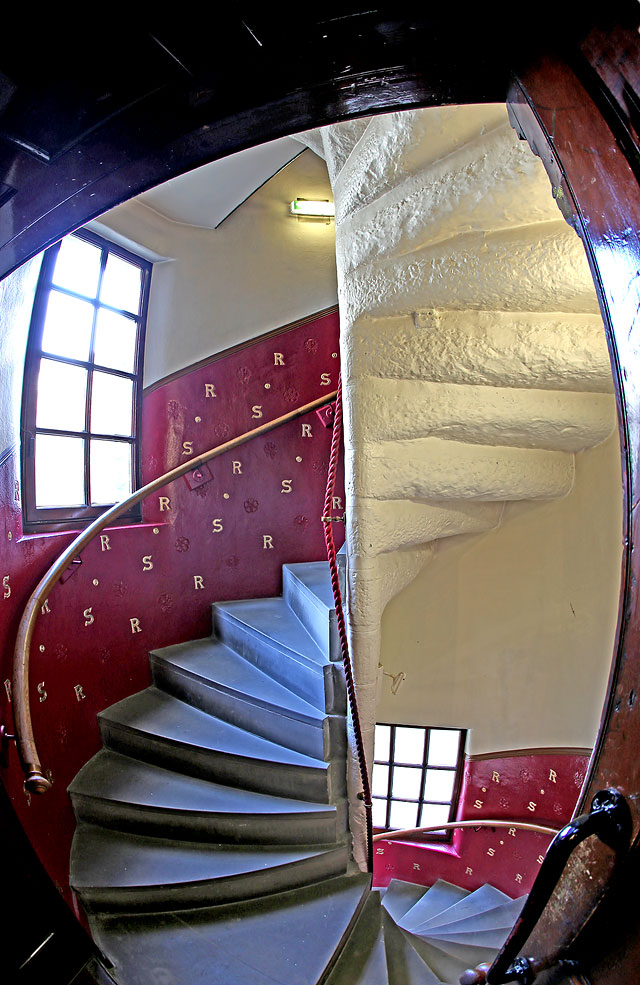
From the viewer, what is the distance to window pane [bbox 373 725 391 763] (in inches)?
148

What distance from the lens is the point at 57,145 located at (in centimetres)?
87

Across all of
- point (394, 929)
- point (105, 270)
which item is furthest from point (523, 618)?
point (105, 270)

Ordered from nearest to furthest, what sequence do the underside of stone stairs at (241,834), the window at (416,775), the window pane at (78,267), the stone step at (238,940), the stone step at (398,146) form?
the stone step at (398,146)
the stone step at (238,940)
the underside of stone stairs at (241,834)
the window pane at (78,267)
the window at (416,775)

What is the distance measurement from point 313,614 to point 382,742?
63.0 inches

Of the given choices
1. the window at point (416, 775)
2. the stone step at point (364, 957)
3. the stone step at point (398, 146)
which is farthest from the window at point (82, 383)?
the window at point (416, 775)

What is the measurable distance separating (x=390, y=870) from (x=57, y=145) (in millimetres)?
4773

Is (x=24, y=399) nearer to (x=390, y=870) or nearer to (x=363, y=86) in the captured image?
(x=363, y=86)

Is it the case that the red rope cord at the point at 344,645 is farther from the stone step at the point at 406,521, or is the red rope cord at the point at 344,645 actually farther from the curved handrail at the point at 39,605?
the curved handrail at the point at 39,605

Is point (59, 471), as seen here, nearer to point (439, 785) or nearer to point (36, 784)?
point (36, 784)

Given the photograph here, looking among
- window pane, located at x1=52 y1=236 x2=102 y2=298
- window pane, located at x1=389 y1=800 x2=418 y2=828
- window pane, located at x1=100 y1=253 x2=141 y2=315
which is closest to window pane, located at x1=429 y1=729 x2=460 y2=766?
window pane, located at x1=389 y1=800 x2=418 y2=828

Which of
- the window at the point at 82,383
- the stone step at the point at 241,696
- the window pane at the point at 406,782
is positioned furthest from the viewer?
the window pane at the point at 406,782

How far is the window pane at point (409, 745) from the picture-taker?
12.3 feet

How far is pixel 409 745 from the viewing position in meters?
3.78

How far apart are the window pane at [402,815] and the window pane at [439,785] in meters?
0.16
